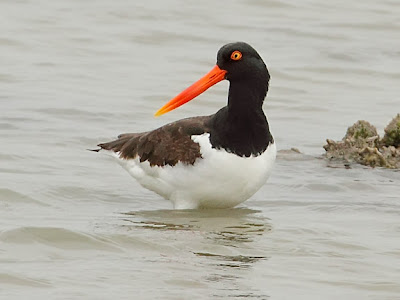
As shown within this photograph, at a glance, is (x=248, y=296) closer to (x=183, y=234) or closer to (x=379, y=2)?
(x=183, y=234)

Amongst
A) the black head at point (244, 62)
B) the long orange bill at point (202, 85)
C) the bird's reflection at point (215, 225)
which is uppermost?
the black head at point (244, 62)

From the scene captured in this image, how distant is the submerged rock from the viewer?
10273 mm

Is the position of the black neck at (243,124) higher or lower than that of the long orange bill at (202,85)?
lower

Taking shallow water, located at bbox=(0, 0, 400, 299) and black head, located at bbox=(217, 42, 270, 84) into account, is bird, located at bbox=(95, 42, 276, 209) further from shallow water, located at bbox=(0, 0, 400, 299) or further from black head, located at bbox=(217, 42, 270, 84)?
shallow water, located at bbox=(0, 0, 400, 299)

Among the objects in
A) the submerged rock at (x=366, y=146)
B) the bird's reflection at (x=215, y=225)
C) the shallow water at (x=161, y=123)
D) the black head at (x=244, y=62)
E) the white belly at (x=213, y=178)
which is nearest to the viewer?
the shallow water at (x=161, y=123)

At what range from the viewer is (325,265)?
23.1ft

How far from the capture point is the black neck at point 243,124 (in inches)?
319

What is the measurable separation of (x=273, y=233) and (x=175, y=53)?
758 centimetres

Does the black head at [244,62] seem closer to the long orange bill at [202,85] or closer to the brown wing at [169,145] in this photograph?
the long orange bill at [202,85]

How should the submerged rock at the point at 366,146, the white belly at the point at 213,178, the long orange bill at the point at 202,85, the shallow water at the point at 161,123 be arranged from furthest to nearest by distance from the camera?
the submerged rock at the point at 366,146, the long orange bill at the point at 202,85, the white belly at the point at 213,178, the shallow water at the point at 161,123

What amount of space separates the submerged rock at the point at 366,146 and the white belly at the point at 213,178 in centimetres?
224

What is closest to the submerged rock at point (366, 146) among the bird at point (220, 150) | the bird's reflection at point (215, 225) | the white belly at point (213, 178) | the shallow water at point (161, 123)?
the shallow water at point (161, 123)

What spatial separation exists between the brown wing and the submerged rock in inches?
89.5

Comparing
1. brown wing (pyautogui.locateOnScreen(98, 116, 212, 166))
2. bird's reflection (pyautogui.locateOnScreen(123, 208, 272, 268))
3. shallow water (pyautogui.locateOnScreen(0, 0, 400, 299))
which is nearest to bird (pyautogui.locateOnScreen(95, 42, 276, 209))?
brown wing (pyautogui.locateOnScreen(98, 116, 212, 166))
